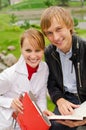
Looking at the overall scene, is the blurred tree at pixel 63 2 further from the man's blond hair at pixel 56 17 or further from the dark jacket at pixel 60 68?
the man's blond hair at pixel 56 17

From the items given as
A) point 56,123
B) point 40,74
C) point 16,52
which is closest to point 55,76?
point 40,74

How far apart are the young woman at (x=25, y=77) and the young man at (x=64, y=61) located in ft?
0.28

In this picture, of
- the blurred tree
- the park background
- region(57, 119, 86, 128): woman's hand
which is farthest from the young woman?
the blurred tree

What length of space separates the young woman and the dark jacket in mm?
67

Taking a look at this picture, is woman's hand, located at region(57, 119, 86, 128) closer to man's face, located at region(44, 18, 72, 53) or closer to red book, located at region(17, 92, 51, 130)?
red book, located at region(17, 92, 51, 130)

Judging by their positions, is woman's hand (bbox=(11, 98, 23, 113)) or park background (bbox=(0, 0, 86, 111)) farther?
park background (bbox=(0, 0, 86, 111))

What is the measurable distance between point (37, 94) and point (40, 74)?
18 cm

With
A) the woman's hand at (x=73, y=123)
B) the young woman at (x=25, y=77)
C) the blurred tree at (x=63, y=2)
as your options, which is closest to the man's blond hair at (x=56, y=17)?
the young woman at (x=25, y=77)

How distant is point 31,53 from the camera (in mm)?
3248

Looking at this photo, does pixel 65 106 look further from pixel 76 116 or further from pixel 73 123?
pixel 76 116

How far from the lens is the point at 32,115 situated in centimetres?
300

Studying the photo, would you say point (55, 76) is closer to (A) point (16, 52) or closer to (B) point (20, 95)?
(B) point (20, 95)

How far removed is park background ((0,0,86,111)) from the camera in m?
11.7

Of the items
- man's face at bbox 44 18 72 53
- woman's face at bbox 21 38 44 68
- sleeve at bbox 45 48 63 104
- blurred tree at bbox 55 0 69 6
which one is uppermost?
man's face at bbox 44 18 72 53
